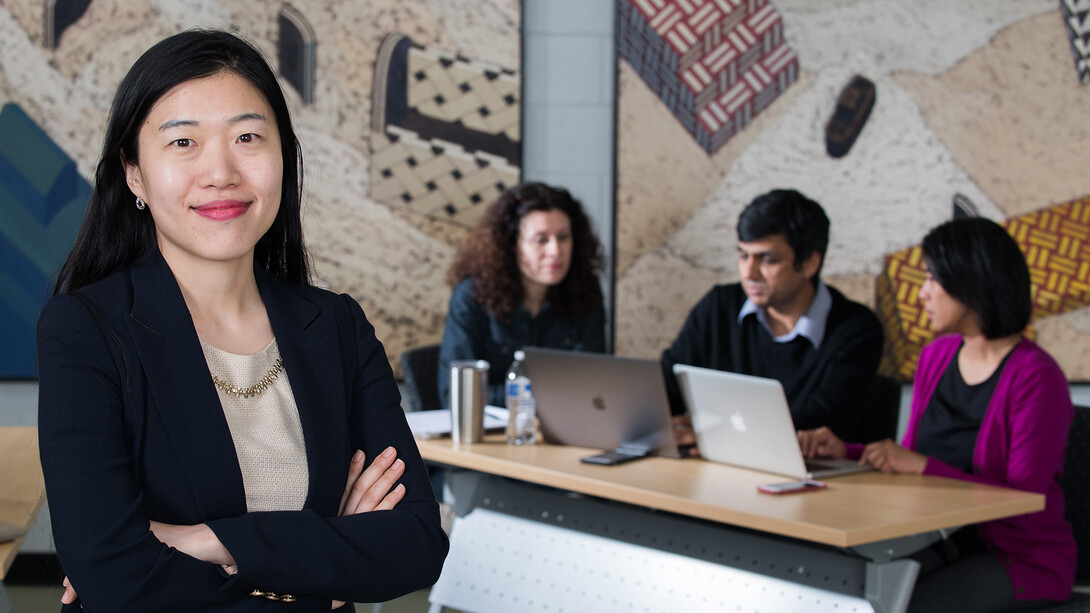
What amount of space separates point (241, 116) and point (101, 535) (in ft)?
1.82

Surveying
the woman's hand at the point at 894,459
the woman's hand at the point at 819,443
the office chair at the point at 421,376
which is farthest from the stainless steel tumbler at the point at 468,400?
the woman's hand at the point at 894,459

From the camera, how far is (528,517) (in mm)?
2834

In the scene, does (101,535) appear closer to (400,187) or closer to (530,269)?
(530,269)

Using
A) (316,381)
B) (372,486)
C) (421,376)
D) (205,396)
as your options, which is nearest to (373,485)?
(372,486)

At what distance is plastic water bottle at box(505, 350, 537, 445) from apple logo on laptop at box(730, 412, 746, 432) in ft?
2.03

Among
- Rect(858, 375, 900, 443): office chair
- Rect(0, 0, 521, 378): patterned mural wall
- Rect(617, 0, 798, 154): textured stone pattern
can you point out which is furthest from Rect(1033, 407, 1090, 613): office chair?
Rect(0, 0, 521, 378): patterned mural wall

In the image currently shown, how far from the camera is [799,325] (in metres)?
3.07

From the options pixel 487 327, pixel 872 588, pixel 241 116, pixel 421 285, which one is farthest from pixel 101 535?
pixel 421 285

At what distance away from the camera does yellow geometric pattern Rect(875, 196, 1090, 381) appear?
403cm

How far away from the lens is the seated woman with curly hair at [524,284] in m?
3.54

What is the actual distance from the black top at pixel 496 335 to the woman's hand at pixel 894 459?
1263mm

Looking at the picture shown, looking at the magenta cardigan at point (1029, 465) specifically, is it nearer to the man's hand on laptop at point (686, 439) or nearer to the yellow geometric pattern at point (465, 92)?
the man's hand on laptop at point (686, 439)

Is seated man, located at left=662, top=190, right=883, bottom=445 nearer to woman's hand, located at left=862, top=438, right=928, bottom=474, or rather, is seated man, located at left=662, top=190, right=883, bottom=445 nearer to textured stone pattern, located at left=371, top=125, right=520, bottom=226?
woman's hand, located at left=862, top=438, right=928, bottom=474

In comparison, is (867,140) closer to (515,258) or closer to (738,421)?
(515,258)
